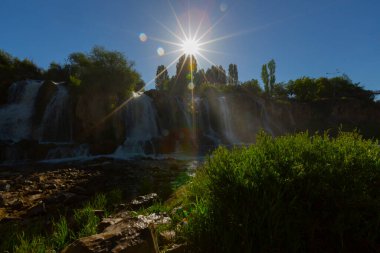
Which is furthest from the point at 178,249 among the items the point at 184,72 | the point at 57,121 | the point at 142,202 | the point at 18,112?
the point at 184,72

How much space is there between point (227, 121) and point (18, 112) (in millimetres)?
25093

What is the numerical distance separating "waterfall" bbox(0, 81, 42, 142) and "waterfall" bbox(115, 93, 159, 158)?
9143 mm

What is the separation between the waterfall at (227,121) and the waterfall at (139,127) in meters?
10.6

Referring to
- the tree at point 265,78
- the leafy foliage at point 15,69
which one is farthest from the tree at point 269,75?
the leafy foliage at point 15,69

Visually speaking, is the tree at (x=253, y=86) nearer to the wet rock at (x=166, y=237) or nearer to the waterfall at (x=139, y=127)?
the waterfall at (x=139, y=127)

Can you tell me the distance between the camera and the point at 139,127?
27656 mm

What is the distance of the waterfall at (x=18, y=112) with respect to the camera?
23047 millimetres

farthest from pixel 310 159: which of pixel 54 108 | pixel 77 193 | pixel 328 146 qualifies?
pixel 54 108

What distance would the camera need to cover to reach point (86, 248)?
262 cm

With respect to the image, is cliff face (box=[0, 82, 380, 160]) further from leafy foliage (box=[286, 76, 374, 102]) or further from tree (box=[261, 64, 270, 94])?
leafy foliage (box=[286, 76, 374, 102])

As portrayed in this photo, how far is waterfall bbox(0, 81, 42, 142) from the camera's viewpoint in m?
23.0

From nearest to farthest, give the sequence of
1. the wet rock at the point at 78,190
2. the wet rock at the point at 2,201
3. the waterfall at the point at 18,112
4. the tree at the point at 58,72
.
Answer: the wet rock at the point at 2,201
the wet rock at the point at 78,190
the waterfall at the point at 18,112
the tree at the point at 58,72

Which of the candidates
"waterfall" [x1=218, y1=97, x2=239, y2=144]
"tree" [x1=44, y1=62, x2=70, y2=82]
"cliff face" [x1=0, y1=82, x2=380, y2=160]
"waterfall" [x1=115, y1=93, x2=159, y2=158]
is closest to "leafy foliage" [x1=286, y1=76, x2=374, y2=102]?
"cliff face" [x1=0, y1=82, x2=380, y2=160]

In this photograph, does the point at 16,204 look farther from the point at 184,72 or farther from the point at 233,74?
the point at 233,74
